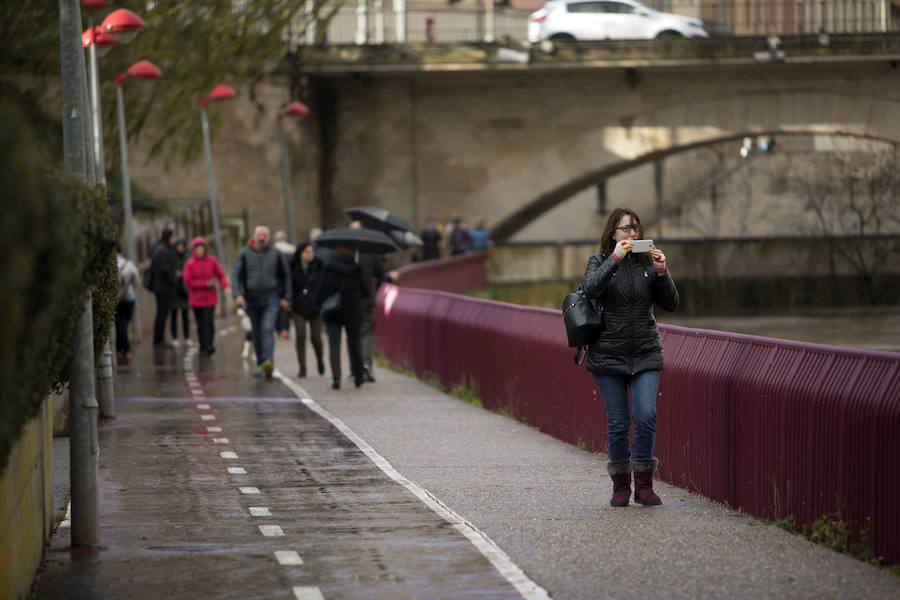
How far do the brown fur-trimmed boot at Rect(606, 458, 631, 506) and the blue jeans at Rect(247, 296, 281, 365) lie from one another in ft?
35.6

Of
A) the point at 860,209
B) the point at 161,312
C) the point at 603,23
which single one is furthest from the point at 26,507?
the point at 860,209

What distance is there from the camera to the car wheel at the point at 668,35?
4278 cm

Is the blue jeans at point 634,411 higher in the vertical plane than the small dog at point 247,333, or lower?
higher

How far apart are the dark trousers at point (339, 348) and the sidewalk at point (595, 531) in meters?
4.26

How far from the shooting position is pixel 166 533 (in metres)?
9.22

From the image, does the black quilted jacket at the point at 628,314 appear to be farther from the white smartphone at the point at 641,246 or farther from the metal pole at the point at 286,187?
the metal pole at the point at 286,187

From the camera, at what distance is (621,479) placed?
10.2 meters

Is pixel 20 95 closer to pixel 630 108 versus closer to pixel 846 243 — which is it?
pixel 630 108

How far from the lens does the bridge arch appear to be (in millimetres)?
43844

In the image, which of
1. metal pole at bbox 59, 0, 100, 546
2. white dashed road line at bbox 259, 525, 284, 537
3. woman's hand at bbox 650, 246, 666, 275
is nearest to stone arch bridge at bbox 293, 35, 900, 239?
woman's hand at bbox 650, 246, 666, 275

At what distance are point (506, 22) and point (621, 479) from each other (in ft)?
117

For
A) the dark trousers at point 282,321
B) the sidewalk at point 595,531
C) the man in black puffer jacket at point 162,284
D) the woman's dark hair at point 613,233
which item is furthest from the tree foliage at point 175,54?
the woman's dark hair at point 613,233

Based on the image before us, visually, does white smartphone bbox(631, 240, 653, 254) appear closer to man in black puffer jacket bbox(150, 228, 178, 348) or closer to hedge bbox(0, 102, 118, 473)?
hedge bbox(0, 102, 118, 473)

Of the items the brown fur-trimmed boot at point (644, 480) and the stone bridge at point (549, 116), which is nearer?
the brown fur-trimmed boot at point (644, 480)
